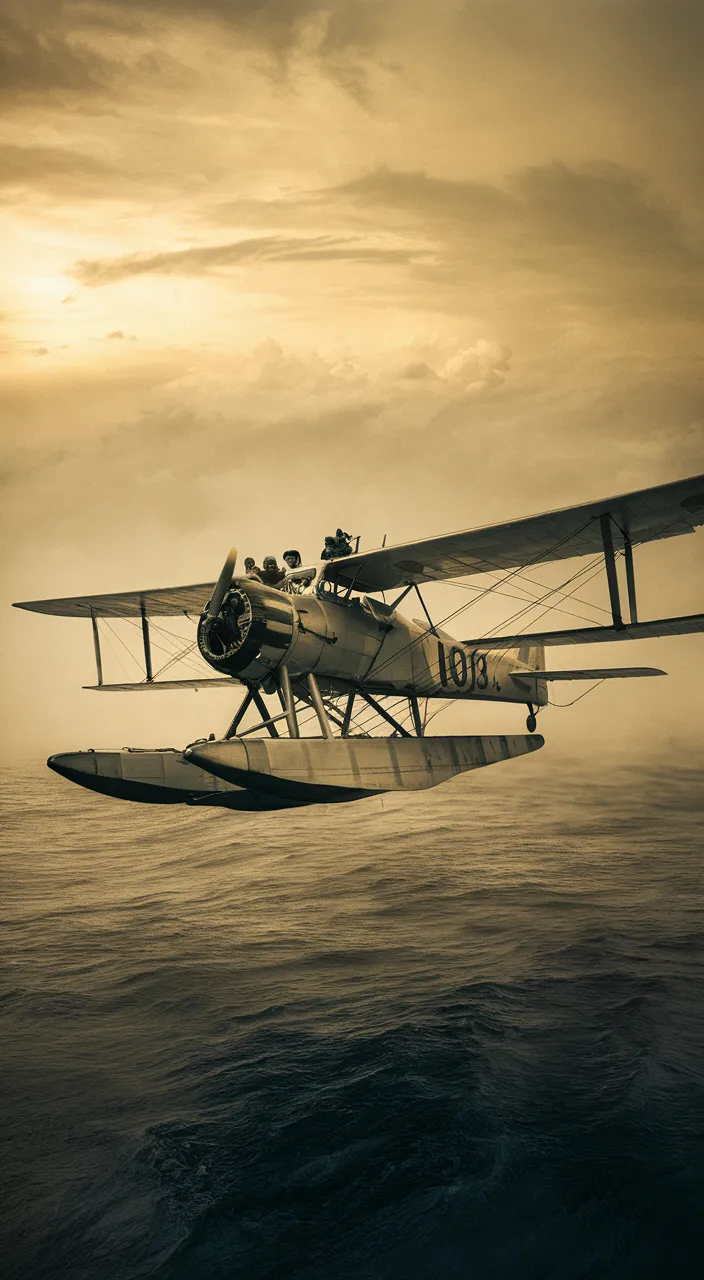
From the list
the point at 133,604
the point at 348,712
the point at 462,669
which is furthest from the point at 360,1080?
the point at 133,604

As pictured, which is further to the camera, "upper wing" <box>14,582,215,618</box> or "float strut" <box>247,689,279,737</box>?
"upper wing" <box>14,582,215,618</box>

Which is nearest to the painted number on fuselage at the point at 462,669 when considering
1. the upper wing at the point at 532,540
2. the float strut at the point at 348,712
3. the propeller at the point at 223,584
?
the upper wing at the point at 532,540

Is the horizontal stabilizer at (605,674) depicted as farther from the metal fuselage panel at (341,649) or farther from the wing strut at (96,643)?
the wing strut at (96,643)

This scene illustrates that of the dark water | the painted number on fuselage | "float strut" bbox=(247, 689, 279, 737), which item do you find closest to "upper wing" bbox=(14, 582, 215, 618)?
"float strut" bbox=(247, 689, 279, 737)

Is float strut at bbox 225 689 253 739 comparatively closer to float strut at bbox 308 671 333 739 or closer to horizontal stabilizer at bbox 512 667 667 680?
float strut at bbox 308 671 333 739

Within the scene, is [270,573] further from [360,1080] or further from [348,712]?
[360,1080]
